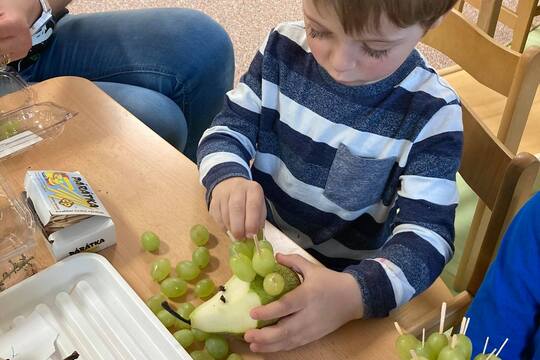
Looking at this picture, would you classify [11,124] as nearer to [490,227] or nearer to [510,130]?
[490,227]

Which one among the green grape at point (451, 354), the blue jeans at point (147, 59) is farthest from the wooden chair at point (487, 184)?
the blue jeans at point (147, 59)

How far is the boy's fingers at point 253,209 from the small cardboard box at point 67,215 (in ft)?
0.59

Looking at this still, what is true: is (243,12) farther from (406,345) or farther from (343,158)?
(406,345)

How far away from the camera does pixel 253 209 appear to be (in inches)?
31.2

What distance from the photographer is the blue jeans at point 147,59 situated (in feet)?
4.60

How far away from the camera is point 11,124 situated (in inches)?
38.7

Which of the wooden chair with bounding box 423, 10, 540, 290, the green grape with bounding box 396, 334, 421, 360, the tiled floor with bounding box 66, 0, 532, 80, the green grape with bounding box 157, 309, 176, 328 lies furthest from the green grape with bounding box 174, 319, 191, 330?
the tiled floor with bounding box 66, 0, 532, 80

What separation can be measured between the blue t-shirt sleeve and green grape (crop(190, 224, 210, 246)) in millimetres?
406

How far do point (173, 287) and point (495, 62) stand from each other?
0.78 meters

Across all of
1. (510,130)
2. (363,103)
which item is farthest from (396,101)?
(510,130)

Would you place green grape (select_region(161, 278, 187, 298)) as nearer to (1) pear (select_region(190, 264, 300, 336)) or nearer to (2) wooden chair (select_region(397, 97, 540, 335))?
(1) pear (select_region(190, 264, 300, 336))

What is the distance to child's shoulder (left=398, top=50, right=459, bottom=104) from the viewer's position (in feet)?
2.79

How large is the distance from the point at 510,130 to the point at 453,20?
272mm

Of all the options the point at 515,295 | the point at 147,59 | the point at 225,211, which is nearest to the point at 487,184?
the point at 515,295
